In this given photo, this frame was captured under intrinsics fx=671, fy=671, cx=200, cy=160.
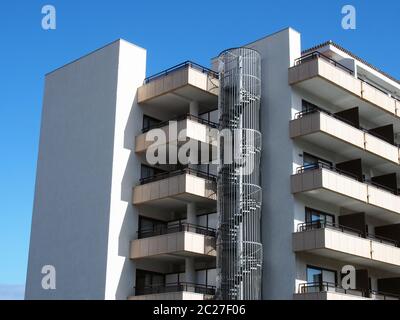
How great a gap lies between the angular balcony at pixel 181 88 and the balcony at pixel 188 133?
1.43 meters

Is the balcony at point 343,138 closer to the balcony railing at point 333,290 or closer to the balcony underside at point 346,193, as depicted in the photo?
the balcony underside at point 346,193

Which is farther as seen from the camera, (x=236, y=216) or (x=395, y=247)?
(x=395, y=247)

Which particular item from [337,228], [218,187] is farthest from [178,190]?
[337,228]

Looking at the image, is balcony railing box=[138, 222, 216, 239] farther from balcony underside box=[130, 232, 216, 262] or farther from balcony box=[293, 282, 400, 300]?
balcony box=[293, 282, 400, 300]

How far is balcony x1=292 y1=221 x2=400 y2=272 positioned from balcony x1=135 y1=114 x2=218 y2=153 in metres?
7.93

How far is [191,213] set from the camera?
39.4 m

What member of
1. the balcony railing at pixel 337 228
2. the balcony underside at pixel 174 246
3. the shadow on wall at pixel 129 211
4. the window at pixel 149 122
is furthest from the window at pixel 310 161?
the shadow on wall at pixel 129 211

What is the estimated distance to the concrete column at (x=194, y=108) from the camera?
41.7 metres

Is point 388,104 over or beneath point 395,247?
over
